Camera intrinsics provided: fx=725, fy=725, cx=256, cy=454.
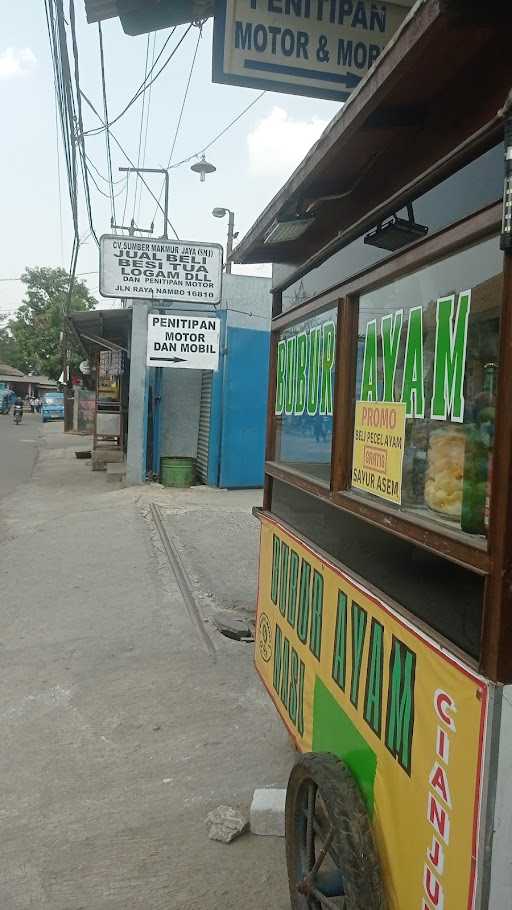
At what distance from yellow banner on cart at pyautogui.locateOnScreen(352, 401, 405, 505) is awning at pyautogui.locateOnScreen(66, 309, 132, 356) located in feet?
37.5

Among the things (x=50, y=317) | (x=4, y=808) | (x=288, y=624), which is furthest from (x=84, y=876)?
(x=50, y=317)

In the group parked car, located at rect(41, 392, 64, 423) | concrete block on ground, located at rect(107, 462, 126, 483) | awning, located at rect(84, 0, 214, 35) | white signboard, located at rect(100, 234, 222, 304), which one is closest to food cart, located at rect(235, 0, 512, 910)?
awning, located at rect(84, 0, 214, 35)

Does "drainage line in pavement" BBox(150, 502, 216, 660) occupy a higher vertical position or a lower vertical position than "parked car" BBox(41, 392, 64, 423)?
lower

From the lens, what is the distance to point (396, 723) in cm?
188

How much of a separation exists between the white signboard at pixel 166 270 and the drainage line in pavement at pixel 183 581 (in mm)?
3778

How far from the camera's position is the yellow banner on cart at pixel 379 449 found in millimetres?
2016

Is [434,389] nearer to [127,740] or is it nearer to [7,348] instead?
[127,740]

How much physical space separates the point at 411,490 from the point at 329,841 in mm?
1053

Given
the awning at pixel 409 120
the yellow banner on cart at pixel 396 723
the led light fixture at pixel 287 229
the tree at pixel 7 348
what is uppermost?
the tree at pixel 7 348

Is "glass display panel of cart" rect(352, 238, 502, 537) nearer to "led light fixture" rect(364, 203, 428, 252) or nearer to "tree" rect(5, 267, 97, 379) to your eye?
"led light fixture" rect(364, 203, 428, 252)

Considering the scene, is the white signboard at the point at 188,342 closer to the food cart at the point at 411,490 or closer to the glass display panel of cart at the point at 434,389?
the food cart at the point at 411,490

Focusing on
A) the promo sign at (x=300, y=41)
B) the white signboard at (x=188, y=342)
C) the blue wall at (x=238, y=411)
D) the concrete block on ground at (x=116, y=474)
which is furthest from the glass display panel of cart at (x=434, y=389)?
the concrete block on ground at (x=116, y=474)

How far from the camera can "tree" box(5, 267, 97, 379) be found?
184 feet

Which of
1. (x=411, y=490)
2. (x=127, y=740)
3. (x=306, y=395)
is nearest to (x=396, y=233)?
(x=411, y=490)
